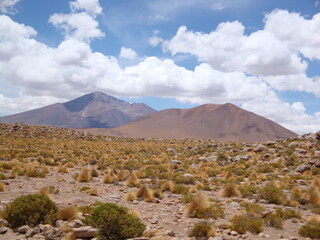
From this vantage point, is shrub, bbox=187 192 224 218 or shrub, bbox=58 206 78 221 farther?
shrub, bbox=187 192 224 218

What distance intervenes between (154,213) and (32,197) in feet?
14.7

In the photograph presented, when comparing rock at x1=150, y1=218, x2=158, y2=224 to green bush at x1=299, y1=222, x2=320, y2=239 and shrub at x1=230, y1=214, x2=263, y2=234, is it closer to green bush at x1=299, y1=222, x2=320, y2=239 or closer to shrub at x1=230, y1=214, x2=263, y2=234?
shrub at x1=230, y1=214, x2=263, y2=234

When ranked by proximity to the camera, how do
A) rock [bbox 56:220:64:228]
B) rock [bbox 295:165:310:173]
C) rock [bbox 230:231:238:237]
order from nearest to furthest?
rock [bbox 56:220:64:228] → rock [bbox 230:231:238:237] → rock [bbox 295:165:310:173]

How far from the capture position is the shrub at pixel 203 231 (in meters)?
7.64

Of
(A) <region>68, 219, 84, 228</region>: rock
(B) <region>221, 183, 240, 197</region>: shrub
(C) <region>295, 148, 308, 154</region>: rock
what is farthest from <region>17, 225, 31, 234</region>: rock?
(C) <region>295, 148, 308, 154</region>: rock

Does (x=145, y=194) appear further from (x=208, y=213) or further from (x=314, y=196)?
(x=314, y=196)

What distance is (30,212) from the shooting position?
7.85 metres

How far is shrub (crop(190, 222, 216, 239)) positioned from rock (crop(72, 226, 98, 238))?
2.88 metres

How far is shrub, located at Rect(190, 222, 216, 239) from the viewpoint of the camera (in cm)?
764

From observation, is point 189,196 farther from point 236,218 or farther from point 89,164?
point 89,164

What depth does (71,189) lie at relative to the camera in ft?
46.1

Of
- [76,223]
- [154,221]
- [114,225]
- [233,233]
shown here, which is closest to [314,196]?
[233,233]

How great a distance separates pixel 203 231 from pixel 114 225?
263cm

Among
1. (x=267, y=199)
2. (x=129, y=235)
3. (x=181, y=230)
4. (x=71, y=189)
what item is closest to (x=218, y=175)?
(x=267, y=199)
